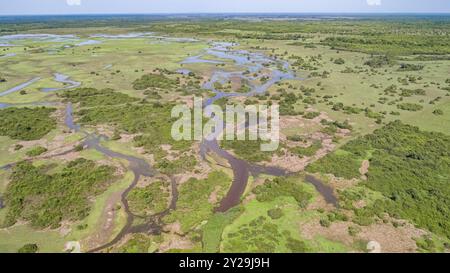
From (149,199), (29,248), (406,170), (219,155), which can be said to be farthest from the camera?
(219,155)

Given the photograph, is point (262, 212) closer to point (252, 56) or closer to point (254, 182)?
point (254, 182)

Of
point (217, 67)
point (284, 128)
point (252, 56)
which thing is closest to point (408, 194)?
point (284, 128)

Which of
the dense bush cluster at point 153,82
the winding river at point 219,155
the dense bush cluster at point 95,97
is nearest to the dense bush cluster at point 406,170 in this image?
the winding river at point 219,155

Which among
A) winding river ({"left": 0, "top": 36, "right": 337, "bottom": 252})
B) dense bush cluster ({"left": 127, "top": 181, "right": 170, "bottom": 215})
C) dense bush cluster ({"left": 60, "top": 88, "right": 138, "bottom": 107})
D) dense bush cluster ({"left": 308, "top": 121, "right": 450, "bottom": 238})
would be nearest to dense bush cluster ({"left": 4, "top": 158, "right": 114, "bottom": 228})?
winding river ({"left": 0, "top": 36, "right": 337, "bottom": 252})

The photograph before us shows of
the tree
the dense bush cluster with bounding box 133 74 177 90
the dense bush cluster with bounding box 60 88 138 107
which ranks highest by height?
the dense bush cluster with bounding box 133 74 177 90

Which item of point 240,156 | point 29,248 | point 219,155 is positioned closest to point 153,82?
point 219,155

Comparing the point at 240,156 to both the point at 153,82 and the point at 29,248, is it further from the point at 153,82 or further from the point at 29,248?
the point at 153,82

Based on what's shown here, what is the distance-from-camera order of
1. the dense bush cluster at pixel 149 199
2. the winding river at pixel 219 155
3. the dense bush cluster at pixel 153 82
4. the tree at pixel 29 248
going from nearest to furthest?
the tree at pixel 29 248
the winding river at pixel 219 155
the dense bush cluster at pixel 149 199
the dense bush cluster at pixel 153 82

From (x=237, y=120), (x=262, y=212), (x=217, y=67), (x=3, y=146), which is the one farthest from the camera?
(x=217, y=67)

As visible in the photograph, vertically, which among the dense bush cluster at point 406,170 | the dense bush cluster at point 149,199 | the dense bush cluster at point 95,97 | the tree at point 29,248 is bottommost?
the tree at point 29,248

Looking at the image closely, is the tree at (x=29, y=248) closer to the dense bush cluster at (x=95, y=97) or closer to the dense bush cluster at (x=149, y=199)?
the dense bush cluster at (x=149, y=199)

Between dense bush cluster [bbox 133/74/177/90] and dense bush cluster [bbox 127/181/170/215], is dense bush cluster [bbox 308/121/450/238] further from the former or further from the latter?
dense bush cluster [bbox 133/74/177/90]
